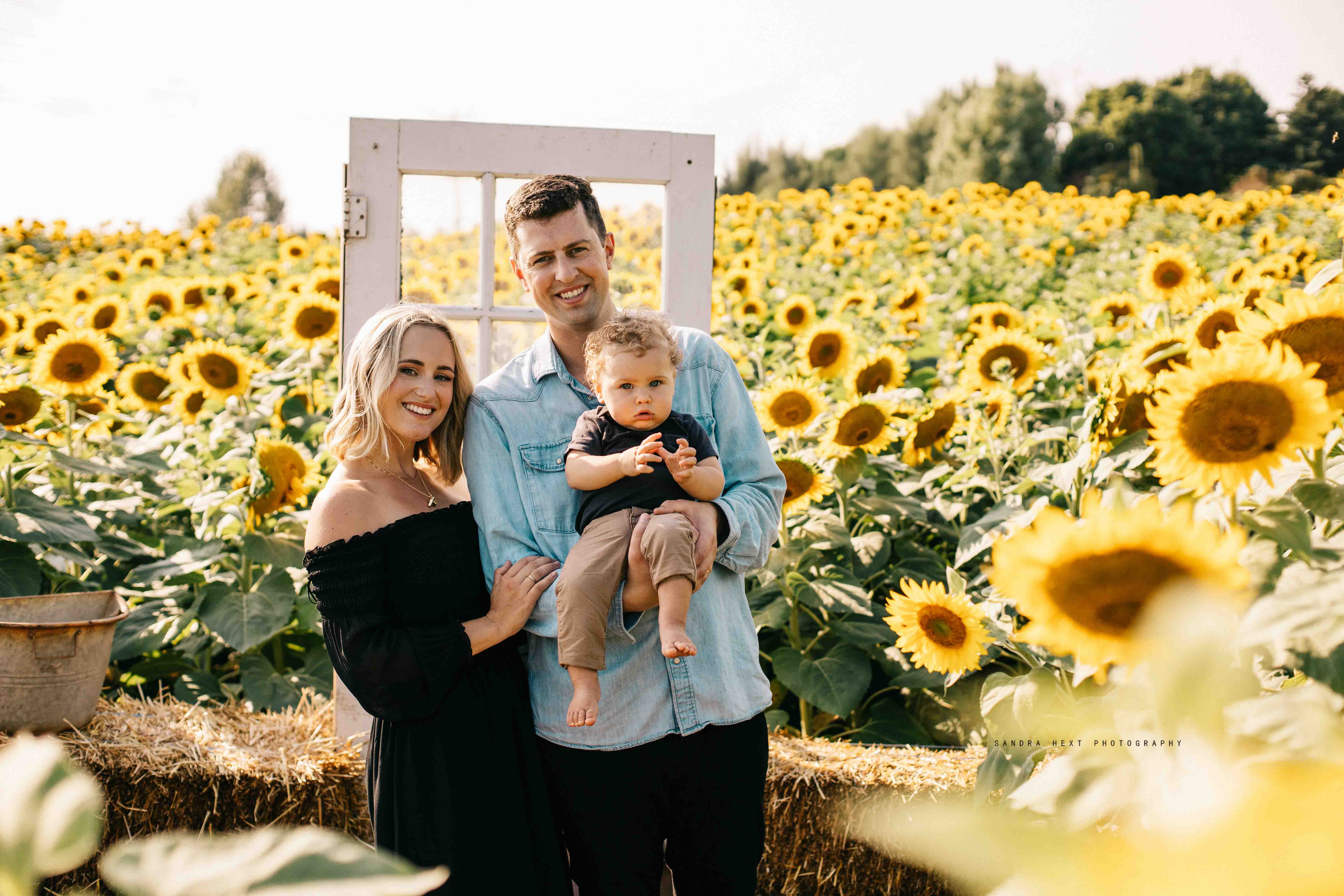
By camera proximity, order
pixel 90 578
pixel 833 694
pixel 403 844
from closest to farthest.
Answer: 1. pixel 403 844
2. pixel 833 694
3. pixel 90 578

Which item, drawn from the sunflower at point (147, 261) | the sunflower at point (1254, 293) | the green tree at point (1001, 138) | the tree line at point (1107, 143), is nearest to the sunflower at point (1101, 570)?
the sunflower at point (1254, 293)

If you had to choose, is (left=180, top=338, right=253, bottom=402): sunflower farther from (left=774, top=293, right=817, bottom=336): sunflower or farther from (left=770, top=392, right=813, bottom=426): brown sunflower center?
(left=774, top=293, right=817, bottom=336): sunflower

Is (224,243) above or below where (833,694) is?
above

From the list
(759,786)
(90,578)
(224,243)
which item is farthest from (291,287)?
(759,786)

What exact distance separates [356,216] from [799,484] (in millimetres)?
1682

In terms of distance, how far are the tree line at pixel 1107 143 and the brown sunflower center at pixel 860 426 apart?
18.3m

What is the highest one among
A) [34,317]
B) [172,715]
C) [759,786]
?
[34,317]

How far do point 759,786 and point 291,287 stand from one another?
5643 millimetres

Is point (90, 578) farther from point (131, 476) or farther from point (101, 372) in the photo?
point (101, 372)

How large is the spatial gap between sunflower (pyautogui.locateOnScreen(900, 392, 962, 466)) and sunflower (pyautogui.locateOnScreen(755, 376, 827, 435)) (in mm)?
365

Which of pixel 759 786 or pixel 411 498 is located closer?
pixel 759 786

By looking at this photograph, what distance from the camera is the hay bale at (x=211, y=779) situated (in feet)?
10.1

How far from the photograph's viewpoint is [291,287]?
6707mm

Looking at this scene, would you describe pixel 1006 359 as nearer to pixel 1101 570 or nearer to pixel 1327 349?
pixel 1327 349
